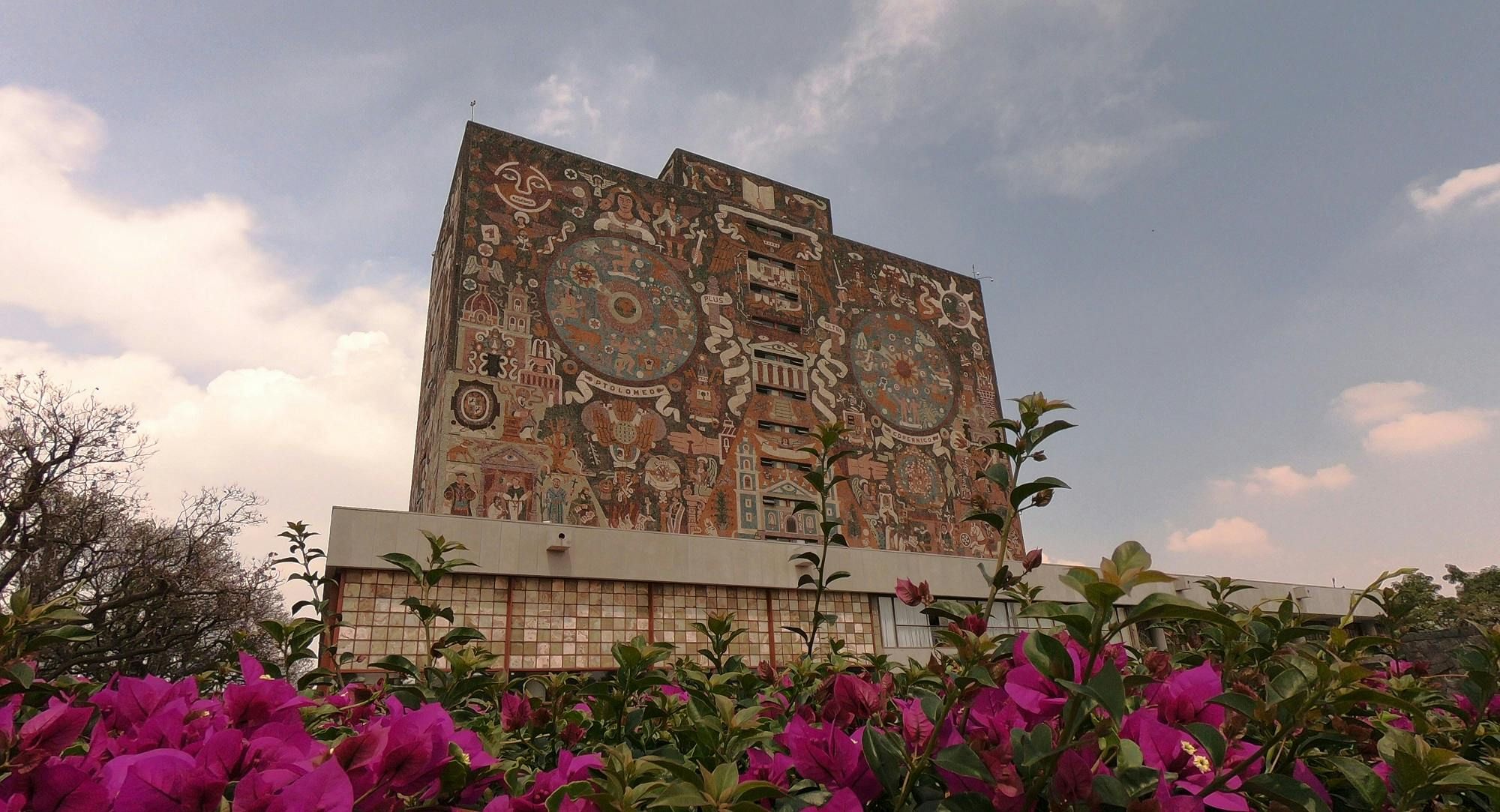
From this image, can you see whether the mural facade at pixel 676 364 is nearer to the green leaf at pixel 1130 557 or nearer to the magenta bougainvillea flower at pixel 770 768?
the magenta bougainvillea flower at pixel 770 768

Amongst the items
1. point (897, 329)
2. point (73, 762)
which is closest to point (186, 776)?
point (73, 762)

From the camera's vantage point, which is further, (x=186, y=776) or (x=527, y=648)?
(x=527, y=648)

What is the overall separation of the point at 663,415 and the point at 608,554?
5804 millimetres

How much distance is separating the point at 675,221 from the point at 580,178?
2.89m

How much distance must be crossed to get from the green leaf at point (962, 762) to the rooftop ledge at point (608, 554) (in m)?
11.5

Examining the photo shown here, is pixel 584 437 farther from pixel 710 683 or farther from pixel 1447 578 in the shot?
pixel 1447 578

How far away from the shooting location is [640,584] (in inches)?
551

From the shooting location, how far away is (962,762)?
106 cm

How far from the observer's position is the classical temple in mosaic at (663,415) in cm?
1312

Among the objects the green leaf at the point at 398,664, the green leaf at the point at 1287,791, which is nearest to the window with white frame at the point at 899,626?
the green leaf at the point at 398,664

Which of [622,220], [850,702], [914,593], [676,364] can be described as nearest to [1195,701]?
[850,702]

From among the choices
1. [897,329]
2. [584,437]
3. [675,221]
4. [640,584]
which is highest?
[675,221]

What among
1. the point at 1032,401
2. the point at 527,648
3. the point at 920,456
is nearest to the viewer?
the point at 1032,401

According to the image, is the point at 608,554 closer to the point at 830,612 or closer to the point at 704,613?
the point at 704,613
